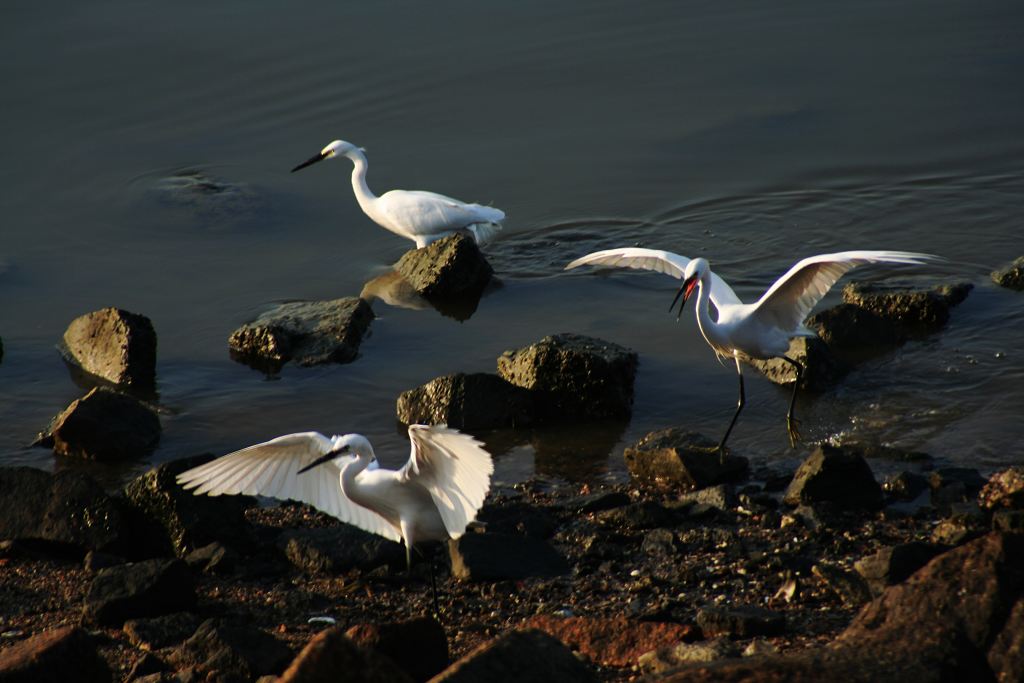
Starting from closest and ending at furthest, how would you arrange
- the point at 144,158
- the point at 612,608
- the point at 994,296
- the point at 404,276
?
the point at 612,608
the point at 994,296
the point at 404,276
the point at 144,158

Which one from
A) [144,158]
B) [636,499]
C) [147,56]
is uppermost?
[147,56]

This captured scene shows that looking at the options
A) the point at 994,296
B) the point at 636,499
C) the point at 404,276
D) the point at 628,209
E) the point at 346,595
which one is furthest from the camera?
the point at 628,209

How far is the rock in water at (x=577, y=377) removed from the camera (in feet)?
25.6

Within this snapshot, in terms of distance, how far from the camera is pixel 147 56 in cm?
1551

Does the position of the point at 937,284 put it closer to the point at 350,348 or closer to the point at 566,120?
the point at 350,348

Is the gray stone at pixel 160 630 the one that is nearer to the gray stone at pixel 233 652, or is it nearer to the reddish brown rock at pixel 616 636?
the gray stone at pixel 233 652

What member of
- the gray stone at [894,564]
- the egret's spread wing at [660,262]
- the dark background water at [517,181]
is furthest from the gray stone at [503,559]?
the egret's spread wing at [660,262]

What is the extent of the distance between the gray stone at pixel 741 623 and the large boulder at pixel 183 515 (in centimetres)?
259

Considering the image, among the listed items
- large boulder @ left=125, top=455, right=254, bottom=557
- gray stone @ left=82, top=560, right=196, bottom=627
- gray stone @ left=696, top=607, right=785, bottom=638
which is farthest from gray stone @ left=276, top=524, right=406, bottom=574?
gray stone @ left=696, top=607, right=785, bottom=638

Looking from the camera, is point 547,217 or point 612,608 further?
point 547,217

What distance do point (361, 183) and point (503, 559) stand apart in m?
6.77

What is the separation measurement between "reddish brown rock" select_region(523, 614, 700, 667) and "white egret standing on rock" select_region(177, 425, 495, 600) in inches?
25.1

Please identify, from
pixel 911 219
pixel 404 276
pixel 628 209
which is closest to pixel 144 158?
pixel 404 276

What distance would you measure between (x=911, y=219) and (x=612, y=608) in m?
6.94
